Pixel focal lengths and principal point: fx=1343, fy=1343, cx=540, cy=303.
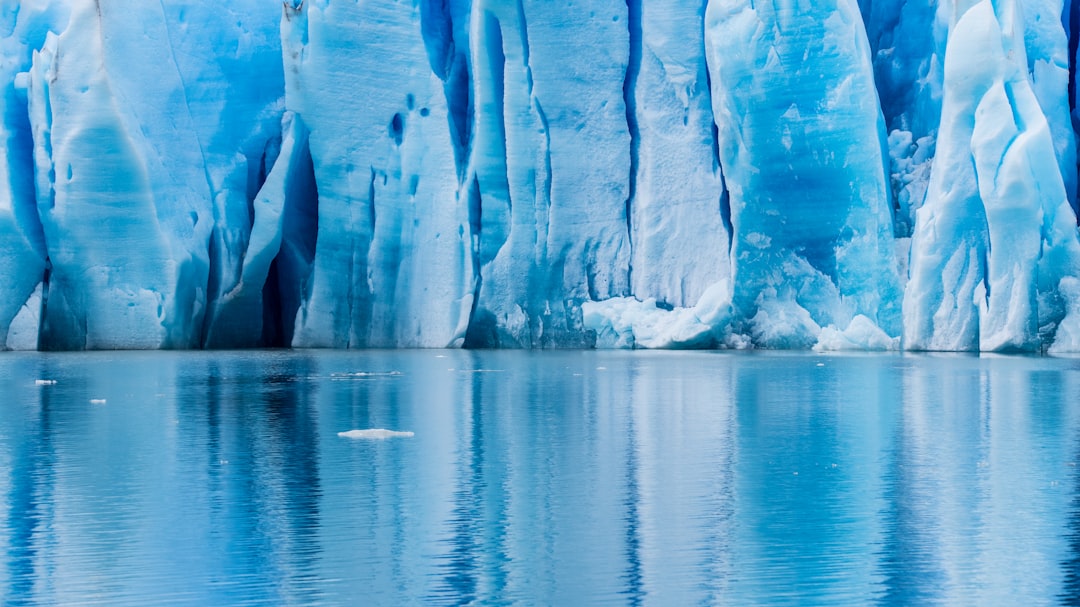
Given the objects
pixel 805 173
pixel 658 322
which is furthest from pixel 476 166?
pixel 805 173

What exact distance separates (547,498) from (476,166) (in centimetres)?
1582

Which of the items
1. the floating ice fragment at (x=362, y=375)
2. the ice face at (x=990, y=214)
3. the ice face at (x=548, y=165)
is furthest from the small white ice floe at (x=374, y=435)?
the ice face at (x=548, y=165)

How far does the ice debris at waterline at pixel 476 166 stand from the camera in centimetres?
1916

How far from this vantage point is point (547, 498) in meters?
5.71

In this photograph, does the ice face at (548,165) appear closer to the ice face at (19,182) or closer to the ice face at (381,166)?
the ice face at (381,166)

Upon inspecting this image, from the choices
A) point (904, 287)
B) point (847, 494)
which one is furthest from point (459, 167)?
point (847, 494)

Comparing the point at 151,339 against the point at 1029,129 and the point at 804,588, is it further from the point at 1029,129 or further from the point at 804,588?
the point at 804,588

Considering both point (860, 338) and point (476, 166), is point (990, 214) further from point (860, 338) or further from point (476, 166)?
point (476, 166)

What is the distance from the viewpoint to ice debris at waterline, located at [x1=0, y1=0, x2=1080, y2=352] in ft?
62.8

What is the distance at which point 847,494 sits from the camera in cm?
577

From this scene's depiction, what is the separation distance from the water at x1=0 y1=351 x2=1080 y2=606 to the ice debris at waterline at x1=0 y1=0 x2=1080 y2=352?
27.4ft

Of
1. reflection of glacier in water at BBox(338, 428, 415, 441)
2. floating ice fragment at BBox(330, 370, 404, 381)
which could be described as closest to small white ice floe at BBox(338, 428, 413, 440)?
reflection of glacier in water at BBox(338, 428, 415, 441)

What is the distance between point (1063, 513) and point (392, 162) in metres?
17.0

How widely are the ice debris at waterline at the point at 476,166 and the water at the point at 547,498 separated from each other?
8361 millimetres
